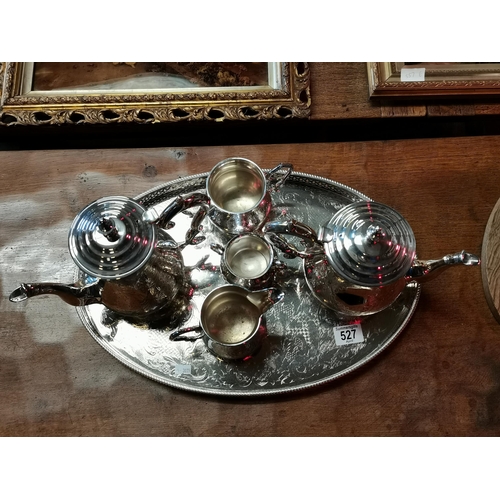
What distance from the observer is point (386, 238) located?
0.92 m

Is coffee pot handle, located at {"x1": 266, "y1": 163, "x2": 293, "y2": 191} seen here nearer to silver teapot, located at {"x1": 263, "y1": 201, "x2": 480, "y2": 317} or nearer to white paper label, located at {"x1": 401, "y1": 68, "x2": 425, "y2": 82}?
silver teapot, located at {"x1": 263, "y1": 201, "x2": 480, "y2": 317}

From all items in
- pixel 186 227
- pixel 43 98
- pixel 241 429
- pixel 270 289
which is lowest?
pixel 241 429

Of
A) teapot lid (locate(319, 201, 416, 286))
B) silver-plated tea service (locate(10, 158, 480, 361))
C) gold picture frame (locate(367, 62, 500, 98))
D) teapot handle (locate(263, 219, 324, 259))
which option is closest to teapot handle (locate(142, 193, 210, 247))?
silver-plated tea service (locate(10, 158, 480, 361))

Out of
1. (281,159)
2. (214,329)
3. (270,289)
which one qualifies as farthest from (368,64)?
(214,329)

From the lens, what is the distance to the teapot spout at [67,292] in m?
0.92

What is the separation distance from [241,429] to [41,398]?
1.51ft

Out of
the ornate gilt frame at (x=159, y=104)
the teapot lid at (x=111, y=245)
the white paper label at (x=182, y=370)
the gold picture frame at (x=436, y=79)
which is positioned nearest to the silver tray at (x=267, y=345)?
the white paper label at (x=182, y=370)

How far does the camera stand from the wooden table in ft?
3.48

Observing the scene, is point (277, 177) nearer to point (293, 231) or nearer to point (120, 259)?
point (293, 231)

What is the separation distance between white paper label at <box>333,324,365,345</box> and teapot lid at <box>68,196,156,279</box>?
0.48 meters

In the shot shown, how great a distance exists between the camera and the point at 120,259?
2.99ft

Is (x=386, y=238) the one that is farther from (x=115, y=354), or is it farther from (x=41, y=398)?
(x=41, y=398)

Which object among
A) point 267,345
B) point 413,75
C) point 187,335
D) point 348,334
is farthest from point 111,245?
point 413,75

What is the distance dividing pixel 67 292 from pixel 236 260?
0.38 meters
